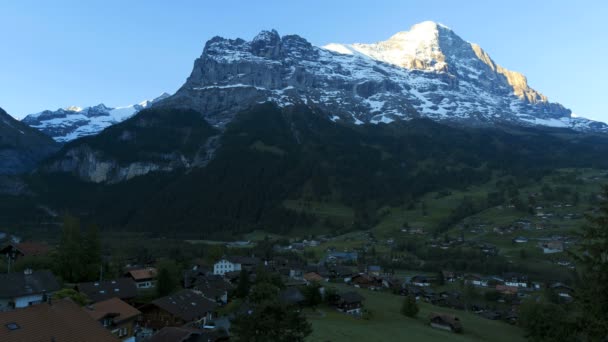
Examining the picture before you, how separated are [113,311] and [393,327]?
34.9 metres

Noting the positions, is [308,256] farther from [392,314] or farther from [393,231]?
[392,314]

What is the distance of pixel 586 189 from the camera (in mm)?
184250

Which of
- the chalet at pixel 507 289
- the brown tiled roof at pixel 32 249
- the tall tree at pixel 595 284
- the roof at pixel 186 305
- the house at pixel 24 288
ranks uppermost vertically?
the tall tree at pixel 595 284

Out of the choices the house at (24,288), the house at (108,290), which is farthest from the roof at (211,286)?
the house at (24,288)

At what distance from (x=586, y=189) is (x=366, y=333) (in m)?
170

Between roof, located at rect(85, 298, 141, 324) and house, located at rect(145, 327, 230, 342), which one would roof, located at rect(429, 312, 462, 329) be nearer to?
house, located at rect(145, 327, 230, 342)

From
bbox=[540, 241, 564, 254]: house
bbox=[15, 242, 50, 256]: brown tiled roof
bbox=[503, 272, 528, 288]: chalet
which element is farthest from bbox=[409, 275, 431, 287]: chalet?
bbox=[15, 242, 50, 256]: brown tiled roof

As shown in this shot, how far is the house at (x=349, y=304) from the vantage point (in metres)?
67.6

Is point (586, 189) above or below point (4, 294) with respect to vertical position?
above

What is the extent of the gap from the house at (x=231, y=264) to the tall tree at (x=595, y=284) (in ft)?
270

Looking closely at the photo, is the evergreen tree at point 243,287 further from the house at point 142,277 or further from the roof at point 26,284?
the roof at point 26,284

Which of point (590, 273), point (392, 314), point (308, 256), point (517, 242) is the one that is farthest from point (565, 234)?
point (590, 273)

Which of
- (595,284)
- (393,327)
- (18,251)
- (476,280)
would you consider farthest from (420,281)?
(595,284)

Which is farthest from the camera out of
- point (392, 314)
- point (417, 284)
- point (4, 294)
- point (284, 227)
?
point (284, 227)
